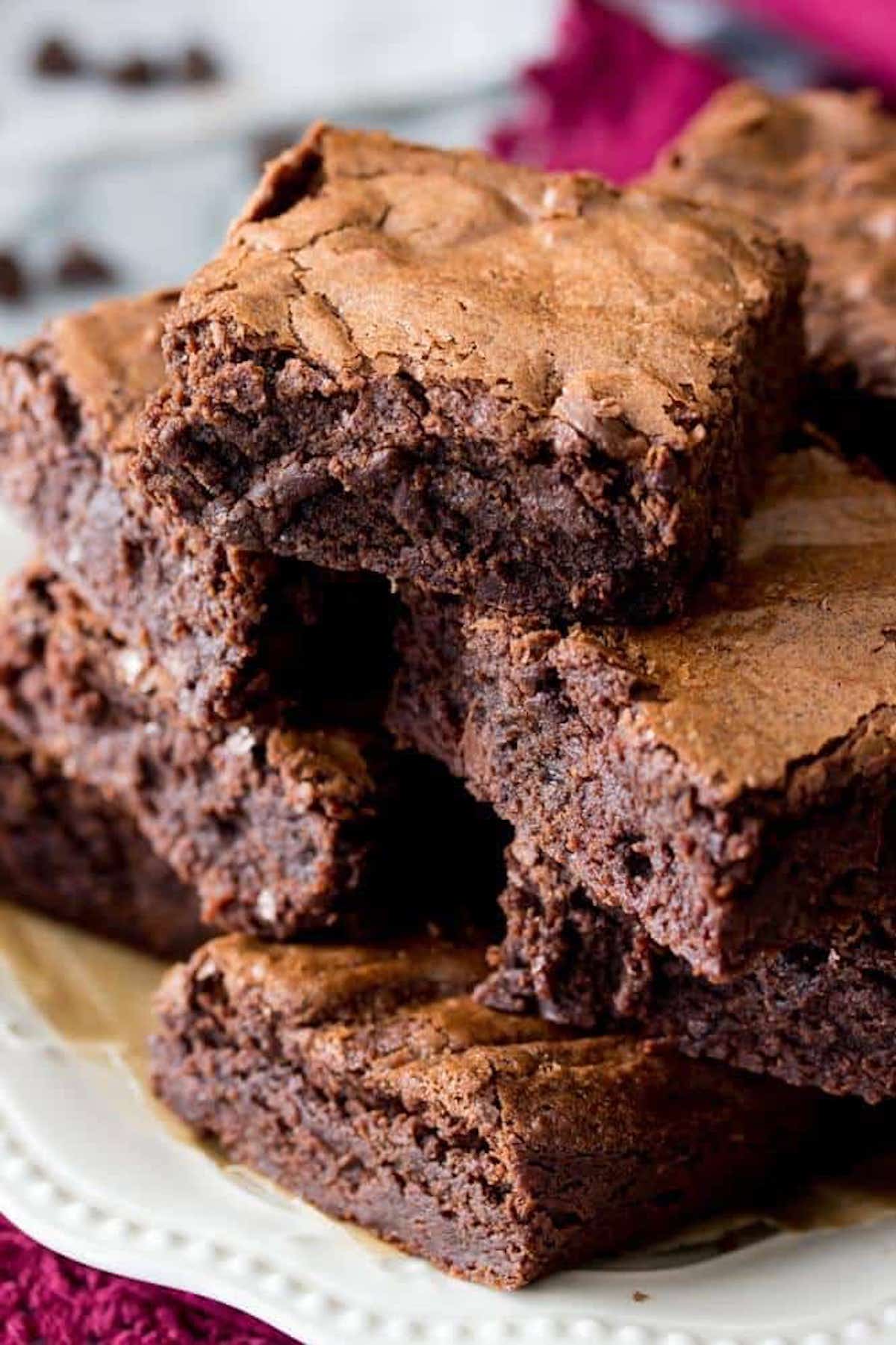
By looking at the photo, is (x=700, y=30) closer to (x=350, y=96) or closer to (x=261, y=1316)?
(x=350, y=96)

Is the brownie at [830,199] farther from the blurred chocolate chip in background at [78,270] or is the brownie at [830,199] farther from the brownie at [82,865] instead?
the blurred chocolate chip in background at [78,270]

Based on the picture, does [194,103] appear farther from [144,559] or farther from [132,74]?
[144,559]

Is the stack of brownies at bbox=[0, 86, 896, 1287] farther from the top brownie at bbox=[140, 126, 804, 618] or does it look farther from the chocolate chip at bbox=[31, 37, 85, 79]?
the chocolate chip at bbox=[31, 37, 85, 79]

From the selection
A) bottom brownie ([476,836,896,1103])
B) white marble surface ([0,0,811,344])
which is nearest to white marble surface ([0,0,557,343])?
white marble surface ([0,0,811,344])

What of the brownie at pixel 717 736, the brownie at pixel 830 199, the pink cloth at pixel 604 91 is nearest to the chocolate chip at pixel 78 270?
the pink cloth at pixel 604 91

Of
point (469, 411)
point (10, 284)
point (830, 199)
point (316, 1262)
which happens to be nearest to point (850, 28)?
point (830, 199)

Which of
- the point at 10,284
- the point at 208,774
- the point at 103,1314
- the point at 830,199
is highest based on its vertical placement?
the point at 830,199
